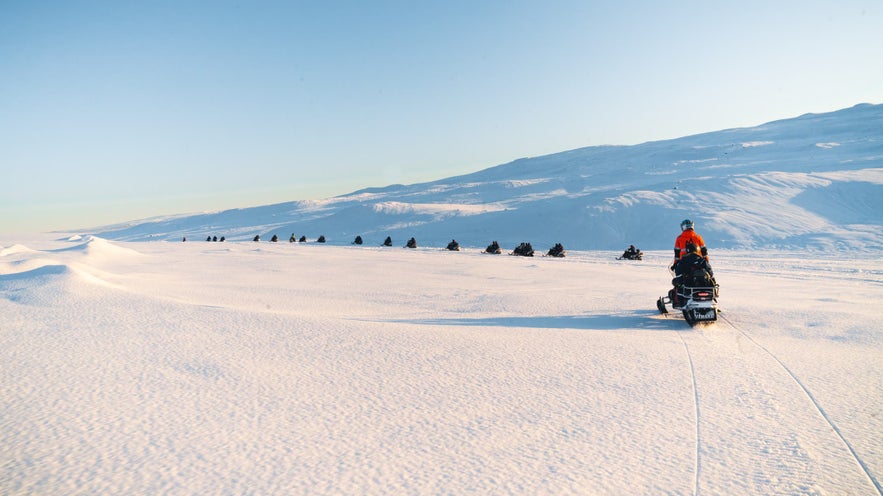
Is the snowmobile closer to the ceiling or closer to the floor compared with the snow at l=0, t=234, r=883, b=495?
closer to the floor

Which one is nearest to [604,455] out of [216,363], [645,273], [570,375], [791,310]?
[570,375]

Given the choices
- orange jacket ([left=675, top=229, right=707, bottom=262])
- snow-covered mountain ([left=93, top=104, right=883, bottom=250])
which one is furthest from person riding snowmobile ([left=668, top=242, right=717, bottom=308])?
snow-covered mountain ([left=93, top=104, right=883, bottom=250])

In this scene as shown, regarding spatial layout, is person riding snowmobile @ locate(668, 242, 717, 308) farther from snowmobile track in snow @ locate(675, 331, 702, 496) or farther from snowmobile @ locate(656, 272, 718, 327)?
snowmobile track in snow @ locate(675, 331, 702, 496)

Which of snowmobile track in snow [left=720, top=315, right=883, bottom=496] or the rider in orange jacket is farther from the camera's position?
the rider in orange jacket

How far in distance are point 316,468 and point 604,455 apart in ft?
5.55

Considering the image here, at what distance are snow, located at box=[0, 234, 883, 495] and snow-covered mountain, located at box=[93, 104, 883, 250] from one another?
2487 centimetres

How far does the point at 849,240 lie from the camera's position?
24.7m

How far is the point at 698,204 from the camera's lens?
36.4 meters

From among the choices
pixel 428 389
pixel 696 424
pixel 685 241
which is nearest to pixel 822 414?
pixel 696 424

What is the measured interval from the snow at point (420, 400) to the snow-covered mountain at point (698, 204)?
2487cm

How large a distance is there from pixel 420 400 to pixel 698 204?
1518 inches

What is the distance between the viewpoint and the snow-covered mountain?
30500mm

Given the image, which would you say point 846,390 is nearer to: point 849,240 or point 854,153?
point 849,240

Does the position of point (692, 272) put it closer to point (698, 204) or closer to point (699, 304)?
point (699, 304)
